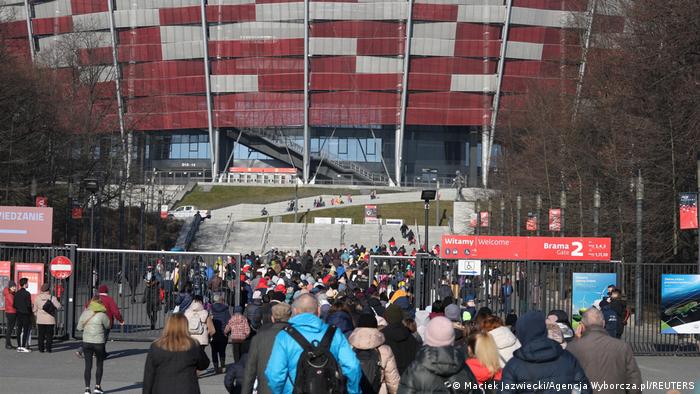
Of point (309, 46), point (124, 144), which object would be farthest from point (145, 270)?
point (309, 46)

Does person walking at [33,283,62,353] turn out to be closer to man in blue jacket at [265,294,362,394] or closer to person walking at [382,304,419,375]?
person walking at [382,304,419,375]

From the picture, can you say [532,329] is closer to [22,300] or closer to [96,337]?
[96,337]

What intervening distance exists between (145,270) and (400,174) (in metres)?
74.8

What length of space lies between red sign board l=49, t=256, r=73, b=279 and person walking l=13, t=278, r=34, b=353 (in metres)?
0.94

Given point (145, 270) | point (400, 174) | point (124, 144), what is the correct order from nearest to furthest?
1. point (145, 270)
2. point (124, 144)
3. point (400, 174)

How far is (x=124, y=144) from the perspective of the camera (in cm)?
A: 5797

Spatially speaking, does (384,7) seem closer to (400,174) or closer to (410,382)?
(400,174)

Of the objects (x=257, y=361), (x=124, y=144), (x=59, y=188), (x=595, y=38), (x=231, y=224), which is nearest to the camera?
(x=257, y=361)

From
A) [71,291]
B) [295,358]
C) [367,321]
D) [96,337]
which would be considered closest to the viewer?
[295,358]

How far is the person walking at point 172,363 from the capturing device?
33.8 ft

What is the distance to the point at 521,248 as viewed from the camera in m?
25.8

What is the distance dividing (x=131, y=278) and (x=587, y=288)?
934 cm

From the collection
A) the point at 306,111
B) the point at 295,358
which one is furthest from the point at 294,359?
the point at 306,111

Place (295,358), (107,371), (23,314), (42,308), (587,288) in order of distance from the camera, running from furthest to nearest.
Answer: (587,288) < (23,314) < (42,308) < (107,371) < (295,358)
